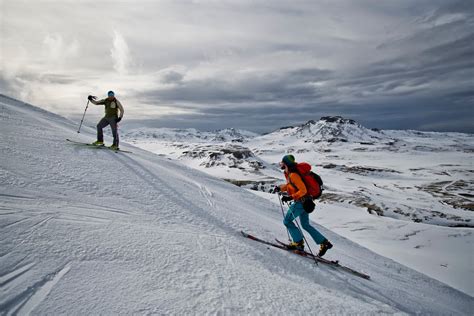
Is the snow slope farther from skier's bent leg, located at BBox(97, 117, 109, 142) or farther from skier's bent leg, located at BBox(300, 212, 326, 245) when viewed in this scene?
skier's bent leg, located at BBox(97, 117, 109, 142)

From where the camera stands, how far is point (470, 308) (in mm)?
8867

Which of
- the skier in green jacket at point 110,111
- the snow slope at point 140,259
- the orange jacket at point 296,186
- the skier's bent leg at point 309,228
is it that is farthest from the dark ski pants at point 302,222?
the skier in green jacket at point 110,111

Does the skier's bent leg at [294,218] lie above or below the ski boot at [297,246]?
above

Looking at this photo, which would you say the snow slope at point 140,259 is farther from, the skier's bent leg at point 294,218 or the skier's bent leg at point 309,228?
the skier's bent leg at point 309,228

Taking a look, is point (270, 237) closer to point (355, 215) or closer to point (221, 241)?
point (221, 241)

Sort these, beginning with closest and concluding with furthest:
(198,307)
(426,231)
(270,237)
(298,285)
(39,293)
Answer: (39,293), (198,307), (298,285), (270,237), (426,231)

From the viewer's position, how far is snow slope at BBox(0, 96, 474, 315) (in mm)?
3757

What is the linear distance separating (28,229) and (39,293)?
1743 millimetres

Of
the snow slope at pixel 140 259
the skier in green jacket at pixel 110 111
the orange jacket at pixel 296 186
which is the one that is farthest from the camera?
the skier in green jacket at pixel 110 111

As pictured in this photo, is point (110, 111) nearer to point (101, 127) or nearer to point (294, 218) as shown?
point (101, 127)

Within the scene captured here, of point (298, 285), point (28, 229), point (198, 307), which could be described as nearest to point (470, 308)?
point (298, 285)

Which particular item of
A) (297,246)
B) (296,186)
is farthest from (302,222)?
(296,186)

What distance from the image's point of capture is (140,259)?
4758mm

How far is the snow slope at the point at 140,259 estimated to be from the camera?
3.76m
